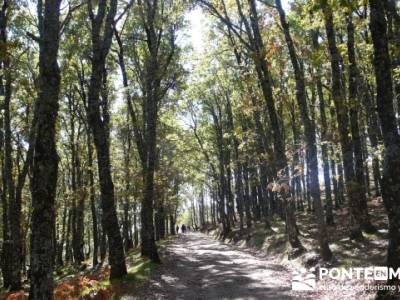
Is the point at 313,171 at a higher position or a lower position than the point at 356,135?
lower

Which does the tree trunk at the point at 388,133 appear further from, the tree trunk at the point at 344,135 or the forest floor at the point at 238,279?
the tree trunk at the point at 344,135

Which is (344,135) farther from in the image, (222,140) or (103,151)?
(222,140)

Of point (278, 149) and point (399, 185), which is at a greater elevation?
point (278, 149)

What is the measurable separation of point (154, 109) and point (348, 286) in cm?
1438

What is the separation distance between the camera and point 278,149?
67.5ft

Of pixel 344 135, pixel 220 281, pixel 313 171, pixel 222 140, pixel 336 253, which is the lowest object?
pixel 220 281

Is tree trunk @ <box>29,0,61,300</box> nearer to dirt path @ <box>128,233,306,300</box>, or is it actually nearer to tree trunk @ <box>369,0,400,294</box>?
dirt path @ <box>128,233,306,300</box>

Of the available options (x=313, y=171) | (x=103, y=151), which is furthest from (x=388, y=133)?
(x=103, y=151)

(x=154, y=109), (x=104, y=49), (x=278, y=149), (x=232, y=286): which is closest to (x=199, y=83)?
(x=154, y=109)

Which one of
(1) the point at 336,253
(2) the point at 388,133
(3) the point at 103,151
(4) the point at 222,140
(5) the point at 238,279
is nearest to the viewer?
(2) the point at 388,133

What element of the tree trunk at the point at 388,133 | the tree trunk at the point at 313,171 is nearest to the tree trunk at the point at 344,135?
the tree trunk at the point at 313,171

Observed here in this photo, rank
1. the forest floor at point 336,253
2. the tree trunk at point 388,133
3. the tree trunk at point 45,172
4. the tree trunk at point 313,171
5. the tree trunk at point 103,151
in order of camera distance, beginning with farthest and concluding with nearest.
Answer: the tree trunk at point 103,151 < the tree trunk at point 313,171 < the forest floor at point 336,253 < the tree trunk at point 388,133 < the tree trunk at point 45,172

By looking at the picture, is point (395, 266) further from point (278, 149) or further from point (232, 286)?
point (278, 149)

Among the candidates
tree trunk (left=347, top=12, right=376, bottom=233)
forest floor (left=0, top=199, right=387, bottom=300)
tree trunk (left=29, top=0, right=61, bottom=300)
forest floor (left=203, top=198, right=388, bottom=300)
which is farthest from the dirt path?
tree trunk (left=29, top=0, right=61, bottom=300)
